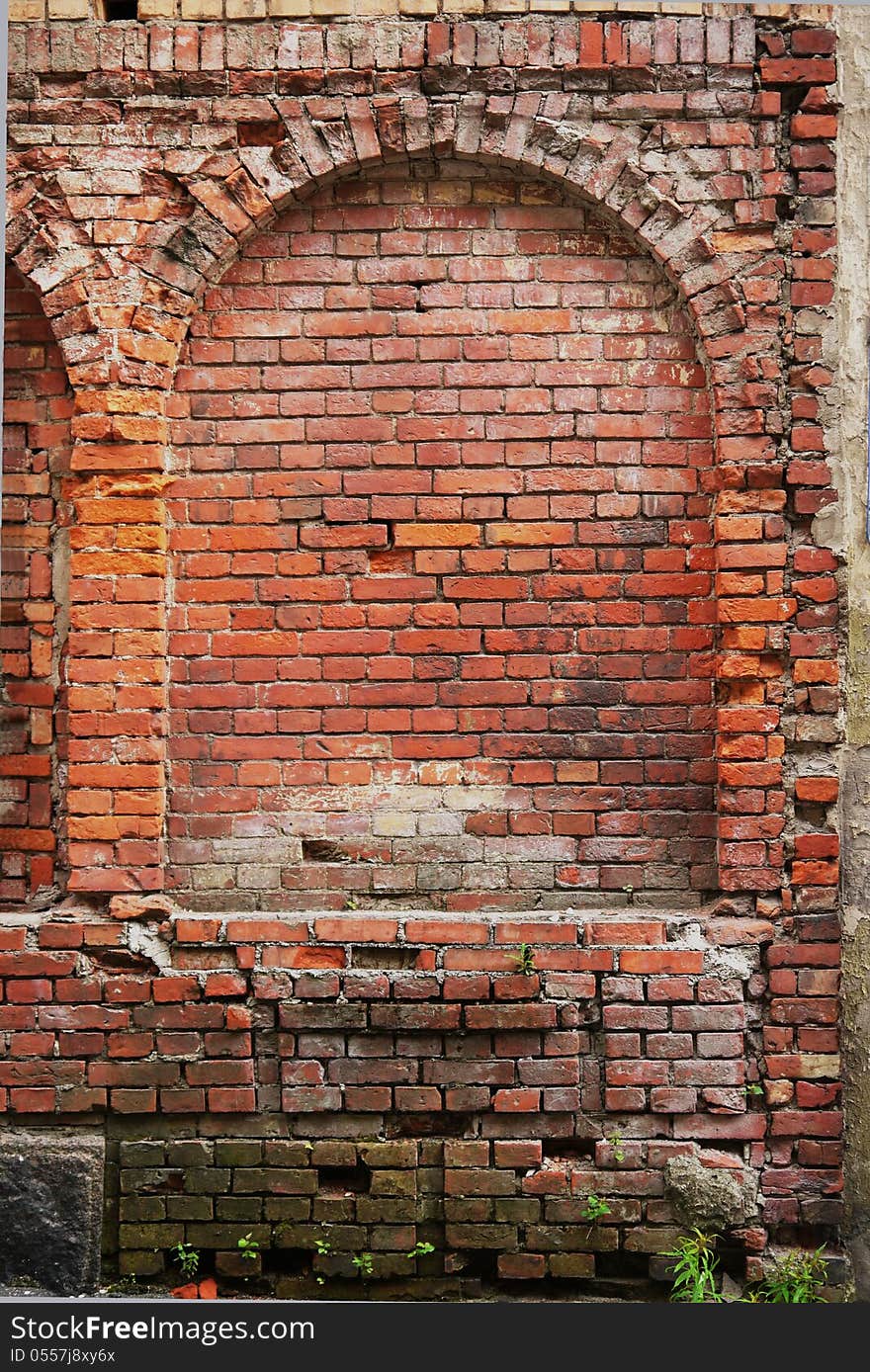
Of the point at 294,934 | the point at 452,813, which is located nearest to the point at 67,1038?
the point at 294,934

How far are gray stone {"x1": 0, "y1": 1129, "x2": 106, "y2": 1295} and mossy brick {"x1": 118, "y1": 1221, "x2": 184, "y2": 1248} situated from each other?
0.08 m

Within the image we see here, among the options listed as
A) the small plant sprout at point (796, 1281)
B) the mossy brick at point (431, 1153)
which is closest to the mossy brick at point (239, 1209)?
the mossy brick at point (431, 1153)

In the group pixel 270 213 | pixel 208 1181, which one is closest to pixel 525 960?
pixel 208 1181

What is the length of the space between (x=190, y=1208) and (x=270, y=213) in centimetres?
291

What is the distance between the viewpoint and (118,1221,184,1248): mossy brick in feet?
9.62

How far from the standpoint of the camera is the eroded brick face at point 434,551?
306cm

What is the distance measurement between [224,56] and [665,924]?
9.27ft

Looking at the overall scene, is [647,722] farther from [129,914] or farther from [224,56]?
[224,56]

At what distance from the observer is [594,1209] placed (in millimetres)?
2908

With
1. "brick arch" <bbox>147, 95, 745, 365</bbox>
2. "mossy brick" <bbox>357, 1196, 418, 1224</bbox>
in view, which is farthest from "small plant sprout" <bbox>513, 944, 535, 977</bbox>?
"brick arch" <bbox>147, 95, 745, 365</bbox>

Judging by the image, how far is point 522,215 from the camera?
308cm

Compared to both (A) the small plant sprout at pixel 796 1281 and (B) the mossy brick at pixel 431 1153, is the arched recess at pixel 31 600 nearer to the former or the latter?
(B) the mossy brick at pixel 431 1153

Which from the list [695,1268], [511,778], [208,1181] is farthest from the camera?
[511,778]

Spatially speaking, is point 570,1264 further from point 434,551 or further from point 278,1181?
point 434,551
